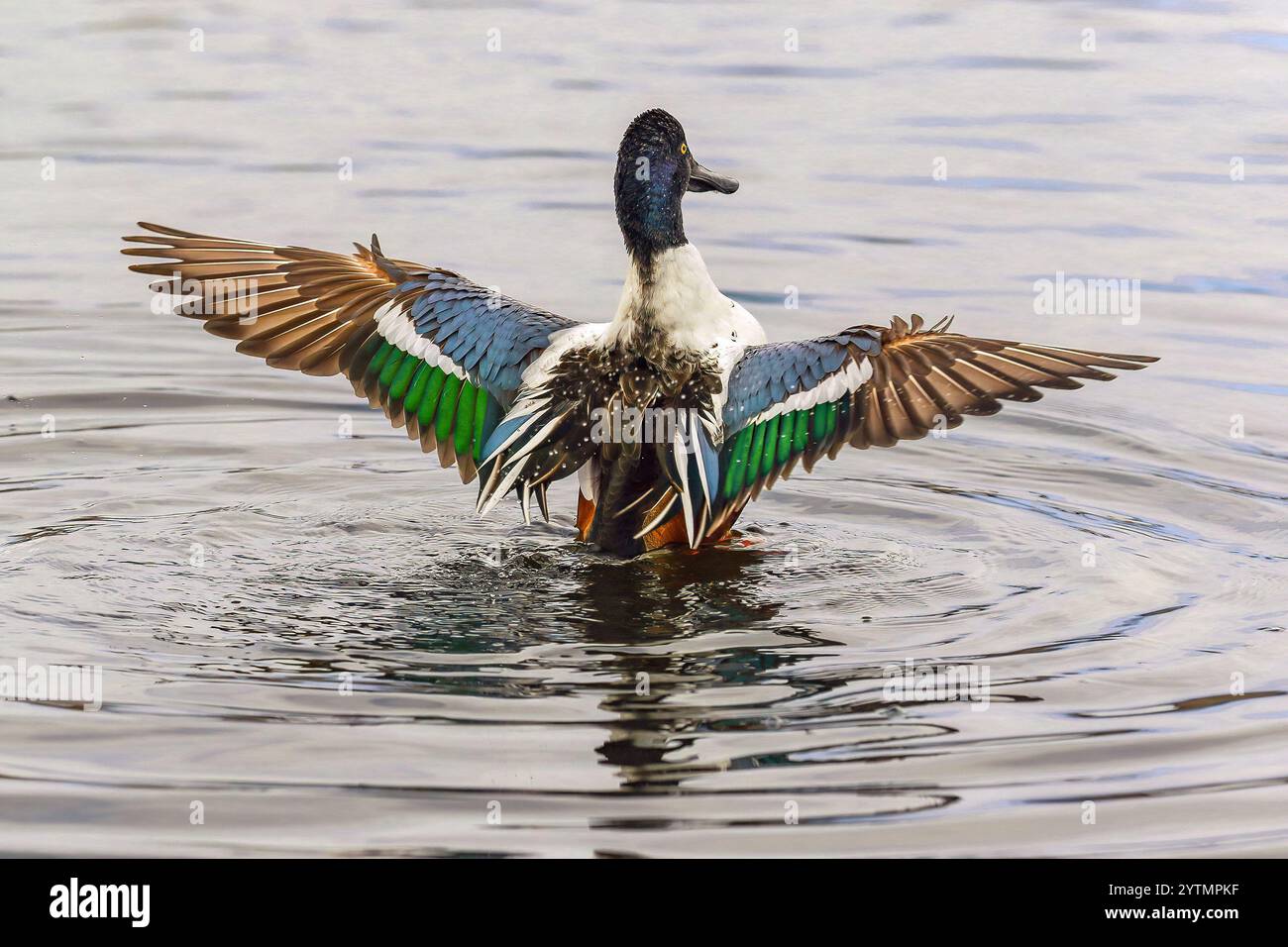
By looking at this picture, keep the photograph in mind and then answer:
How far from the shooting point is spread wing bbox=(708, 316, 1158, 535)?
6871mm

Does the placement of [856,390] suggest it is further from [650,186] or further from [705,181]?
[705,181]

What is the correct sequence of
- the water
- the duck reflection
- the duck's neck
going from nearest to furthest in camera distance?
the water → the duck reflection → the duck's neck

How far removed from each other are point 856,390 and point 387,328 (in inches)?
79.2

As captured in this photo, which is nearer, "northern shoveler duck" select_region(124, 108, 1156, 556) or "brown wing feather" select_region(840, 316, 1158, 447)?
"brown wing feather" select_region(840, 316, 1158, 447)

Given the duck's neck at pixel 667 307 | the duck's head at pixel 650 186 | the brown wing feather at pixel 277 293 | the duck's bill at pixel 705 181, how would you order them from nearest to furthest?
the duck's neck at pixel 667 307 < the duck's head at pixel 650 186 < the brown wing feather at pixel 277 293 < the duck's bill at pixel 705 181

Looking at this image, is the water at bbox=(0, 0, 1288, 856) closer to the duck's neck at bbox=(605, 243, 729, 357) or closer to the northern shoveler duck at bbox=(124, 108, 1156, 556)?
the northern shoveler duck at bbox=(124, 108, 1156, 556)

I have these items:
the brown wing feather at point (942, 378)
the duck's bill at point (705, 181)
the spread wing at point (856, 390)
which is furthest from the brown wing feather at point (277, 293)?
the brown wing feather at point (942, 378)

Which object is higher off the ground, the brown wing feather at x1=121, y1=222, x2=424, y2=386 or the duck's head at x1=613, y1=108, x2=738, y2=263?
the duck's head at x1=613, y1=108, x2=738, y2=263

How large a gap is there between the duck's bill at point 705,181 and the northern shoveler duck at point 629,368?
38 centimetres

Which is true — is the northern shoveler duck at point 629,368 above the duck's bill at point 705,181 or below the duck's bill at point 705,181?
below

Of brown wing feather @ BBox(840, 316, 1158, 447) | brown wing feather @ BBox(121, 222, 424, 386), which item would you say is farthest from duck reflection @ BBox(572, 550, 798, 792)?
brown wing feather @ BBox(121, 222, 424, 386)

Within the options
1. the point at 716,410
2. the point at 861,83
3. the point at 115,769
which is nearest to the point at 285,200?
the point at 861,83

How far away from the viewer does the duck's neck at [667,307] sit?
733 cm

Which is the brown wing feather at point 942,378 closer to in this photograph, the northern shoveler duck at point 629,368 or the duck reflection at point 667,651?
the northern shoveler duck at point 629,368
